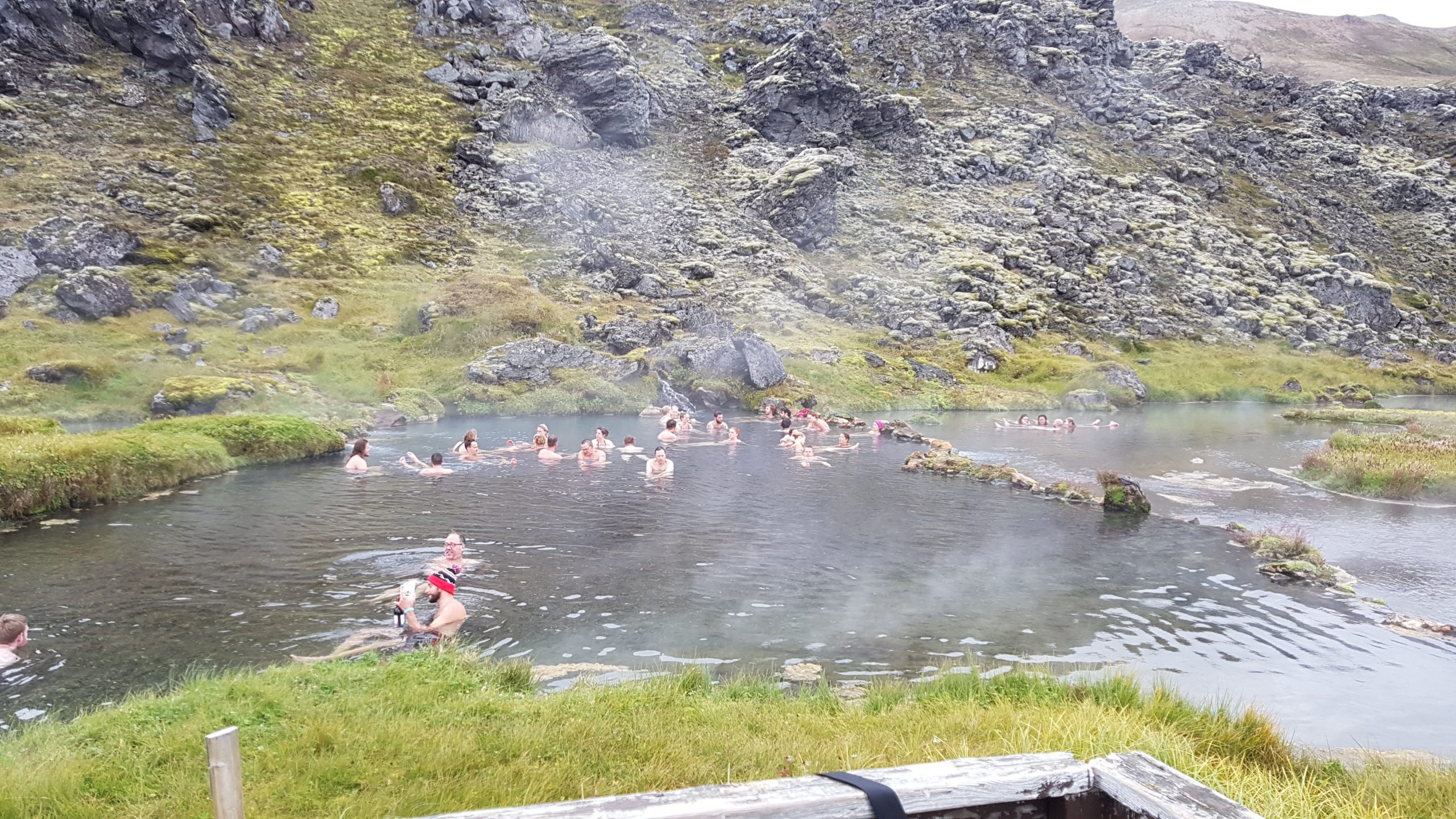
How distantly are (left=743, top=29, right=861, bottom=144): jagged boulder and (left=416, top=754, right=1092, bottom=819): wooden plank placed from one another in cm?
9883

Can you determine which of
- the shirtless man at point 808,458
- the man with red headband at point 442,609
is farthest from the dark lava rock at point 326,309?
the man with red headband at point 442,609

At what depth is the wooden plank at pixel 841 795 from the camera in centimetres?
269

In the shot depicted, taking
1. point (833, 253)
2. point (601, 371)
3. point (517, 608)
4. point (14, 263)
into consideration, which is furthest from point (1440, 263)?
point (14, 263)

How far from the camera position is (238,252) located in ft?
190

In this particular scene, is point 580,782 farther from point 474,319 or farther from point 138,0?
point 138,0

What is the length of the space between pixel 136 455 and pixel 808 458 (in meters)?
21.7

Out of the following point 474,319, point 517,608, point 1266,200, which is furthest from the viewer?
point 1266,200

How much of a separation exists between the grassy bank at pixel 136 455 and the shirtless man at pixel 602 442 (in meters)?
9.84

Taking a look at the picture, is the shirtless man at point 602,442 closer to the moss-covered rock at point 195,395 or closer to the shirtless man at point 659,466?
the shirtless man at point 659,466

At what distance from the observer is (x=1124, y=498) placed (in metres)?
21.0

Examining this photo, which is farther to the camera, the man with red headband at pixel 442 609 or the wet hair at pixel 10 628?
the man with red headband at pixel 442 609

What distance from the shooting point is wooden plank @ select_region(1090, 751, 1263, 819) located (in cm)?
271

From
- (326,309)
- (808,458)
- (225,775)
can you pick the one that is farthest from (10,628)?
(326,309)

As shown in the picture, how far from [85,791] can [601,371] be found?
43.1m
